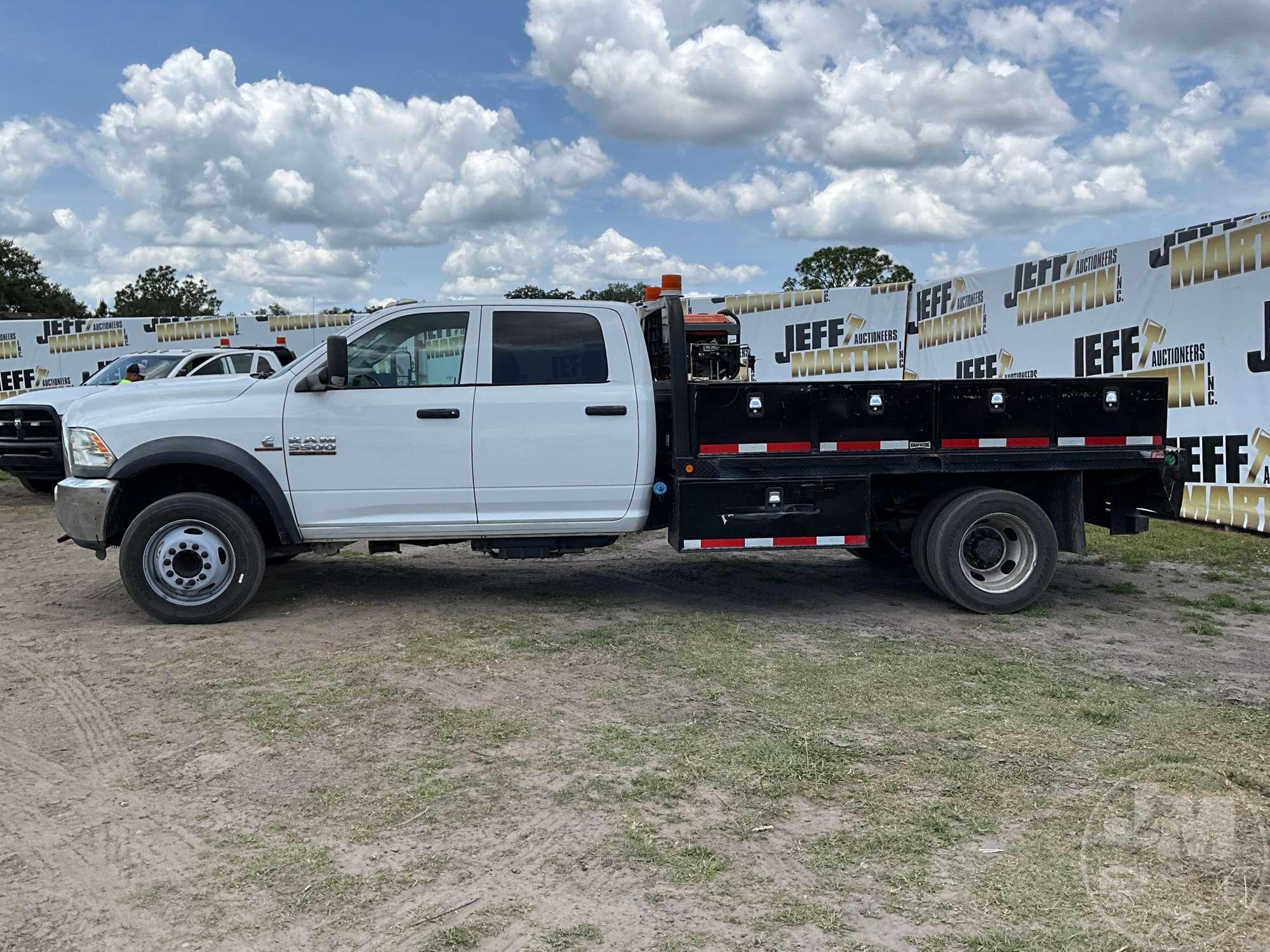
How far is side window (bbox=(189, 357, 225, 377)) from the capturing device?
521 inches

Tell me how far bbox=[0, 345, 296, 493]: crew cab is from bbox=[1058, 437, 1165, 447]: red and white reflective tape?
8.15 metres

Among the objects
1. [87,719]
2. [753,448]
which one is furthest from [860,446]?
[87,719]

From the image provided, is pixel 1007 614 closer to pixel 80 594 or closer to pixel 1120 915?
pixel 1120 915

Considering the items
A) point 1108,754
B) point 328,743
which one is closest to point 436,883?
point 328,743

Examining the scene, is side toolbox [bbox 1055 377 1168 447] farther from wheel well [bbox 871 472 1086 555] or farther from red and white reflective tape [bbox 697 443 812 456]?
red and white reflective tape [bbox 697 443 812 456]

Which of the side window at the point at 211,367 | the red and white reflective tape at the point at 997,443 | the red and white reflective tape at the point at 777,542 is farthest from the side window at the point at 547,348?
the side window at the point at 211,367

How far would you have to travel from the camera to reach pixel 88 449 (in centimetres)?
671

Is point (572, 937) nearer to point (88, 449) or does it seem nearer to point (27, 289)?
point (88, 449)

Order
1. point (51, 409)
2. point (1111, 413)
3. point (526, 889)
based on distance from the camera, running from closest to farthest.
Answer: point (526, 889) → point (1111, 413) → point (51, 409)

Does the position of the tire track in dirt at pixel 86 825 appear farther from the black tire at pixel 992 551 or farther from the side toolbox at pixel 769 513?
the black tire at pixel 992 551

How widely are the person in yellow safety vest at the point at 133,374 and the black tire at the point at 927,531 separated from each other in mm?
9240

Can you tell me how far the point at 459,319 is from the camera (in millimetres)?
6820

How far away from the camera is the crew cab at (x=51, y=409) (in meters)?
12.2

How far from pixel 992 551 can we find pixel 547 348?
3.31 metres
